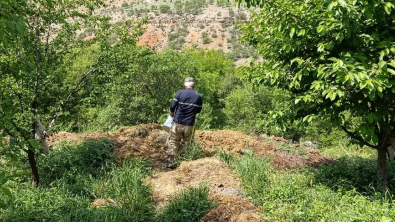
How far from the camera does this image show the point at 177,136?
6223 millimetres

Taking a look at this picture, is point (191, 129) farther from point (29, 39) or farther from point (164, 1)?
point (164, 1)

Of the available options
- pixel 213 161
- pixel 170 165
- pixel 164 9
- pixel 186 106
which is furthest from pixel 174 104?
pixel 164 9

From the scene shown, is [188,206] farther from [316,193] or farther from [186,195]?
[316,193]

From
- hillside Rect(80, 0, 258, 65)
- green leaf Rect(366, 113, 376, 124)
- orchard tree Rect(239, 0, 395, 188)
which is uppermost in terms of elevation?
orchard tree Rect(239, 0, 395, 188)

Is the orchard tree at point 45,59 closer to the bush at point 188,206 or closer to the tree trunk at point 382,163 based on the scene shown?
the bush at point 188,206

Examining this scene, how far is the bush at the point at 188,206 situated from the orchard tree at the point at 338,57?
1608mm

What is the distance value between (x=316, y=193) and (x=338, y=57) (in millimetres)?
1903

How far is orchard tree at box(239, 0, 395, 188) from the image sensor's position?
3.23m

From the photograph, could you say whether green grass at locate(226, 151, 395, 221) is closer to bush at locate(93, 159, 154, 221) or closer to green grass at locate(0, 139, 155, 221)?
bush at locate(93, 159, 154, 221)

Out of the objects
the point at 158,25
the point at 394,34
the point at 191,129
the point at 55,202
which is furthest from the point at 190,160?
the point at 158,25

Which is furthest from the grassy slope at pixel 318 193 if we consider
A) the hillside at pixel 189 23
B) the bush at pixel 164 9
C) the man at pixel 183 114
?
the bush at pixel 164 9

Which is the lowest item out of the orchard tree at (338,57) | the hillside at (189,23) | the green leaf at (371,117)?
the hillside at (189,23)

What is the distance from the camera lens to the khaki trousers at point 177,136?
615 cm

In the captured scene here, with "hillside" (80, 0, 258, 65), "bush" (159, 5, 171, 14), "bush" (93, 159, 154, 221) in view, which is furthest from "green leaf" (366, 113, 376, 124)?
"bush" (159, 5, 171, 14)
